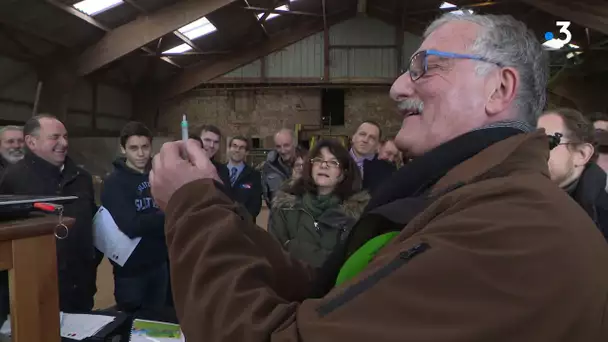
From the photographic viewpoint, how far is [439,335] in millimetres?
537

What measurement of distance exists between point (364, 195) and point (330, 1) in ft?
30.8

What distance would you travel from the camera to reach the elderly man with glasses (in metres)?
0.55

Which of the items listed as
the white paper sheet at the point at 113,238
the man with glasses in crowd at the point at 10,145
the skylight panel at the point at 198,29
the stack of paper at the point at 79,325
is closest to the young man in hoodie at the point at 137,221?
the white paper sheet at the point at 113,238

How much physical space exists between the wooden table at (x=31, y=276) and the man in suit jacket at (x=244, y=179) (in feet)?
8.15

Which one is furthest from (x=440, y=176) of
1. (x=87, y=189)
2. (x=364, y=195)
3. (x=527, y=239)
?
(x=87, y=189)

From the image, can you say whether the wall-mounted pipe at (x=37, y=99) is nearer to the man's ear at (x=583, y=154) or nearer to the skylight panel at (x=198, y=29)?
the skylight panel at (x=198, y=29)

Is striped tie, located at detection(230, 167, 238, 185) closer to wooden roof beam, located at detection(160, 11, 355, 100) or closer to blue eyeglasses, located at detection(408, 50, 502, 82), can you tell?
blue eyeglasses, located at detection(408, 50, 502, 82)

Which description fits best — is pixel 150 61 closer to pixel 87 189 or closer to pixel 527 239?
pixel 87 189

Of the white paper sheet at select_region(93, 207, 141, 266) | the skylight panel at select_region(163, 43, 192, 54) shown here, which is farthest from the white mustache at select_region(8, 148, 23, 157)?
the skylight panel at select_region(163, 43, 192, 54)

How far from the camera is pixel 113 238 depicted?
243cm

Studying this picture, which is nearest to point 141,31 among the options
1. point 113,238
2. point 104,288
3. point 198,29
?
point 198,29

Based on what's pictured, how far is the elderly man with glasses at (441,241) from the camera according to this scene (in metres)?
0.55

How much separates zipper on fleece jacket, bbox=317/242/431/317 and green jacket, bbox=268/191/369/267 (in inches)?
62.1

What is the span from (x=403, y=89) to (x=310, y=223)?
143cm
